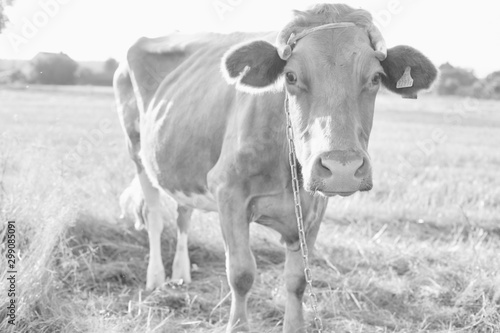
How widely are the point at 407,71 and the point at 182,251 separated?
2.81m

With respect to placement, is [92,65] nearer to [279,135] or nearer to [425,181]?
[425,181]

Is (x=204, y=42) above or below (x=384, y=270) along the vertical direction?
above

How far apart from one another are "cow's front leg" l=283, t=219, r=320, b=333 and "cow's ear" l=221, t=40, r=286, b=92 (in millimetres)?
979

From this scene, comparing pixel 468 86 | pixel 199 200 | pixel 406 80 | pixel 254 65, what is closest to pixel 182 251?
pixel 199 200

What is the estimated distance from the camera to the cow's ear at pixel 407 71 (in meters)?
3.39

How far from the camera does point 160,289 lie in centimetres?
498

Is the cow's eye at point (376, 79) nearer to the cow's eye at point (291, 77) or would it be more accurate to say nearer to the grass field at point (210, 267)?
the cow's eye at point (291, 77)

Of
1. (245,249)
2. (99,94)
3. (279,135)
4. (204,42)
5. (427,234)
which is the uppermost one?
(204,42)

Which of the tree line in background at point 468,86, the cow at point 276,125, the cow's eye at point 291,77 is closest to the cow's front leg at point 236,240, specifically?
the cow at point 276,125

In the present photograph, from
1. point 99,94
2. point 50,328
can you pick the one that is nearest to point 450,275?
point 50,328

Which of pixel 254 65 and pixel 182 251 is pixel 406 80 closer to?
pixel 254 65

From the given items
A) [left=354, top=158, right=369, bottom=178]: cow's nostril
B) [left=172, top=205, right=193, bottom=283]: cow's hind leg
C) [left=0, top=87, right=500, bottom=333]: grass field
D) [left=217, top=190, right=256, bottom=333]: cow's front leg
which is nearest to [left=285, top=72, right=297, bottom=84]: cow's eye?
[left=354, top=158, right=369, bottom=178]: cow's nostril

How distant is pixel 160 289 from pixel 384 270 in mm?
1877

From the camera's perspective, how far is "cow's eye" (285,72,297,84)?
3230 millimetres
